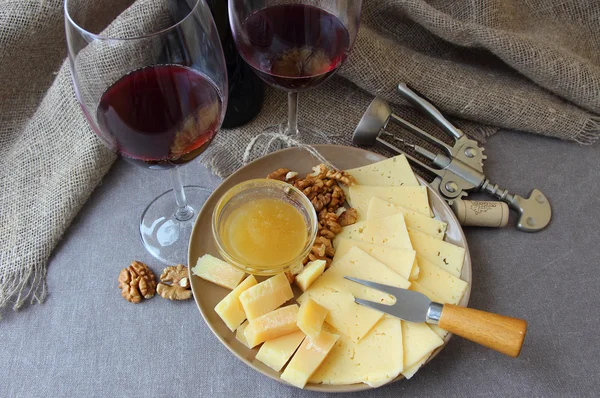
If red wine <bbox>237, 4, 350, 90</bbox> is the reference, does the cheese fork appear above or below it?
below

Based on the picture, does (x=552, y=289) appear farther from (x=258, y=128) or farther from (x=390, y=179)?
(x=258, y=128)

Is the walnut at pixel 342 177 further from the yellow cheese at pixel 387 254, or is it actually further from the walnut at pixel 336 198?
the yellow cheese at pixel 387 254

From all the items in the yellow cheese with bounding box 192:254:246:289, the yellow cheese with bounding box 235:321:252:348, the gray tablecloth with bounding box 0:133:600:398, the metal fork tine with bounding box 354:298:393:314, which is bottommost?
the gray tablecloth with bounding box 0:133:600:398

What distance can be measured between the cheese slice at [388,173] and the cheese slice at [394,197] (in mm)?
22

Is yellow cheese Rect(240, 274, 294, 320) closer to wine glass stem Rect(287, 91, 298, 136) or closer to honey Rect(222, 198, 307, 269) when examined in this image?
honey Rect(222, 198, 307, 269)

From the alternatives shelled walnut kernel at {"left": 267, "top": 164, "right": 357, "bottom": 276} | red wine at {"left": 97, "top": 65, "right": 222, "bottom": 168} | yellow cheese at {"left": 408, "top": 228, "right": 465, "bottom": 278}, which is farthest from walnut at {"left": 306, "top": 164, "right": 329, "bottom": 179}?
red wine at {"left": 97, "top": 65, "right": 222, "bottom": 168}

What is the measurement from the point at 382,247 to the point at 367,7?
656 mm

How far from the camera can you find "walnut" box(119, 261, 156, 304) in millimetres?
1013

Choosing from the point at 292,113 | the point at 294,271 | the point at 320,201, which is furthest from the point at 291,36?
the point at 294,271

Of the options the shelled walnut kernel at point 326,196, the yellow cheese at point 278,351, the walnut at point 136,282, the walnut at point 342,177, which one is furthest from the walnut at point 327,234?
the walnut at point 136,282

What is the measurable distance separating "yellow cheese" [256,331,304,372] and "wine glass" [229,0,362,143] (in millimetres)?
462

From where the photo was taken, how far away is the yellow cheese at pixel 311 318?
0.85 metres

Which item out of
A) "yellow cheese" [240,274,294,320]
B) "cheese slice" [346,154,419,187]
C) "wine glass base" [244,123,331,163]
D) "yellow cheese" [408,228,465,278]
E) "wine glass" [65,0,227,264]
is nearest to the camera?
"wine glass" [65,0,227,264]

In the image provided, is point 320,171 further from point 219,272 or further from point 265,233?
point 219,272
